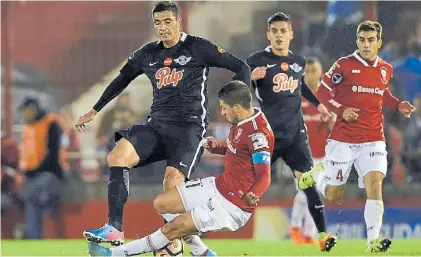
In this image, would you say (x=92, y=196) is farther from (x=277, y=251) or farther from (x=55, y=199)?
(x=277, y=251)

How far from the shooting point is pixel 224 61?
38.1 ft

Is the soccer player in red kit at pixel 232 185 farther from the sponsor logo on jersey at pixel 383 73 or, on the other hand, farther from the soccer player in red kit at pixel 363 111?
the sponsor logo on jersey at pixel 383 73

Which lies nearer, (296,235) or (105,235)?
(105,235)

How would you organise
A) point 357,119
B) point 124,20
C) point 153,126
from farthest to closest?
point 124,20 → point 357,119 → point 153,126

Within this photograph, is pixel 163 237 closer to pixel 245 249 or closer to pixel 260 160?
pixel 260 160

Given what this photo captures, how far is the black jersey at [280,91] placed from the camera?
1359 cm

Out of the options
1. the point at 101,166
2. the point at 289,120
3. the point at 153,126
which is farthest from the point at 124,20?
the point at 153,126

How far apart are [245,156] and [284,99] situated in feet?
10.4

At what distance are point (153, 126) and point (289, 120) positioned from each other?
2.41 metres

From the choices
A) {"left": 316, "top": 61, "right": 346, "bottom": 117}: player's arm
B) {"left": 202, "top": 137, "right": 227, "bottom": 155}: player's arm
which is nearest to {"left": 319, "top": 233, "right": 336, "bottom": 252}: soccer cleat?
{"left": 316, "top": 61, "right": 346, "bottom": 117}: player's arm

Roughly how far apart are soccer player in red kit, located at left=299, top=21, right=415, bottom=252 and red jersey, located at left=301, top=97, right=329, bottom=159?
9.17ft

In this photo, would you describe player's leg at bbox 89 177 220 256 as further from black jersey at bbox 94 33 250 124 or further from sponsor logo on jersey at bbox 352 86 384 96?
sponsor logo on jersey at bbox 352 86 384 96

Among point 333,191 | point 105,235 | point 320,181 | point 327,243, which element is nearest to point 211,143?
point 105,235

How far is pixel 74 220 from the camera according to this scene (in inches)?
747
